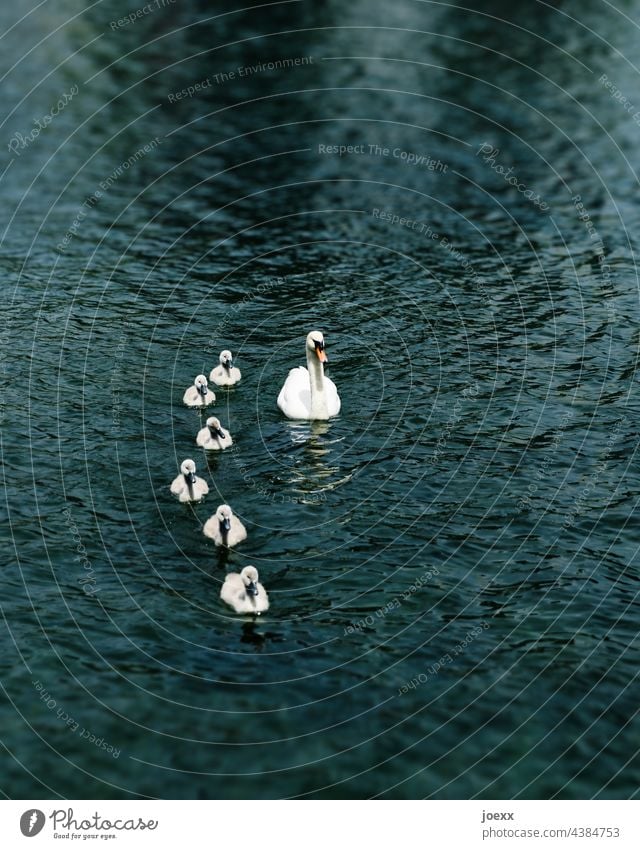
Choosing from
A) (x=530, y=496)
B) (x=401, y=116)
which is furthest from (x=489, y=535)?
(x=401, y=116)

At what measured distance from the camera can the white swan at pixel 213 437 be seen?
3056 cm

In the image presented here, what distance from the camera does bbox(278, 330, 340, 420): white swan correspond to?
32.0 metres

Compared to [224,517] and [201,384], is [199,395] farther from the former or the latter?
[224,517]

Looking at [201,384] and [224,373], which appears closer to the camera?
[201,384]

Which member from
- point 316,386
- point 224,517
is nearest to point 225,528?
point 224,517

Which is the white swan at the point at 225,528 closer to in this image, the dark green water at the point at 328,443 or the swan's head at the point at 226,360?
the dark green water at the point at 328,443

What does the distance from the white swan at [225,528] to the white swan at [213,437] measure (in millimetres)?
4161

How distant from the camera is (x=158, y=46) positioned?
7431cm

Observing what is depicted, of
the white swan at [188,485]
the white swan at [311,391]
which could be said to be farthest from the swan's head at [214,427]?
the white swan at [311,391]

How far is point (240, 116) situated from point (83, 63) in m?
14.7

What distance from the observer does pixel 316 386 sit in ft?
106

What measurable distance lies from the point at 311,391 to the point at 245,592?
9.84 m

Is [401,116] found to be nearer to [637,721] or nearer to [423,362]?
[423,362]

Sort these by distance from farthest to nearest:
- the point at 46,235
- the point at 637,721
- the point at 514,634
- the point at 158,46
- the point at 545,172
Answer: the point at 158,46, the point at 545,172, the point at 46,235, the point at 514,634, the point at 637,721
